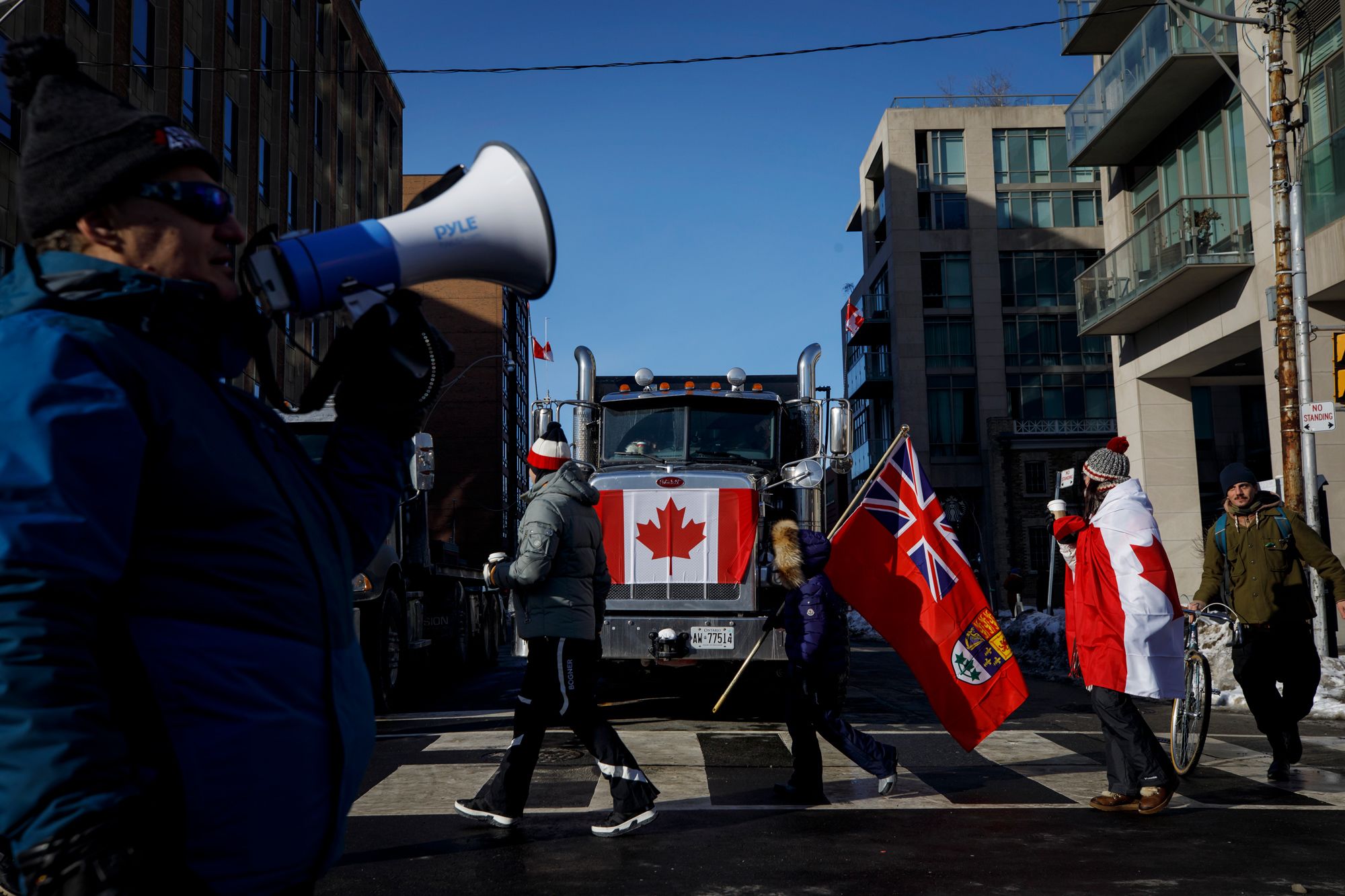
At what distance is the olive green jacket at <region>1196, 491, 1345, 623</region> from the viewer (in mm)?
7848

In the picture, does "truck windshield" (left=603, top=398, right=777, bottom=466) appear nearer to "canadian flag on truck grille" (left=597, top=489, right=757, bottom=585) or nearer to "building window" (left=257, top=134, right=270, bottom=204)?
"canadian flag on truck grille" (left=597, top=489, right=757, bottom=585)

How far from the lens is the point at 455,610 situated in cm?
1603

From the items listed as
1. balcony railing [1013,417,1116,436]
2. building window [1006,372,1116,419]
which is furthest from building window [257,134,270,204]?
building window [1006,372,1116,419]

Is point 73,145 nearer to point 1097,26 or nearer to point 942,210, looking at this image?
point 1097,26

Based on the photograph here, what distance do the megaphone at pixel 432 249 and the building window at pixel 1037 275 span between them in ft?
154

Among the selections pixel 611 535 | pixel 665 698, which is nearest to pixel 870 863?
pixel 611 535

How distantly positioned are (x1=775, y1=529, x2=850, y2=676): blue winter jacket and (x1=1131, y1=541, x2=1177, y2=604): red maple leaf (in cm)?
171

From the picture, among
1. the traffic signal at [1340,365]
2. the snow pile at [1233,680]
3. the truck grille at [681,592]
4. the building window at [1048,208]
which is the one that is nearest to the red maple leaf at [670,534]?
the truck grille at [681,592]

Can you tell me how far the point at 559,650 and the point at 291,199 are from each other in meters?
31.2

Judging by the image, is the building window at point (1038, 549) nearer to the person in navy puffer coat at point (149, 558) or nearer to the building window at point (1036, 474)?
the building window at point (1036, 474)

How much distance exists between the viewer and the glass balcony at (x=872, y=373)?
4872 centimetres

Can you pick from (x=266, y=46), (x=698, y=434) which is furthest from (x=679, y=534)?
(x=266, y=46)

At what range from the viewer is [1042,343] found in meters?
47.1

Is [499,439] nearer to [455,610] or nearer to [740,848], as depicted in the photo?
[455,610]
